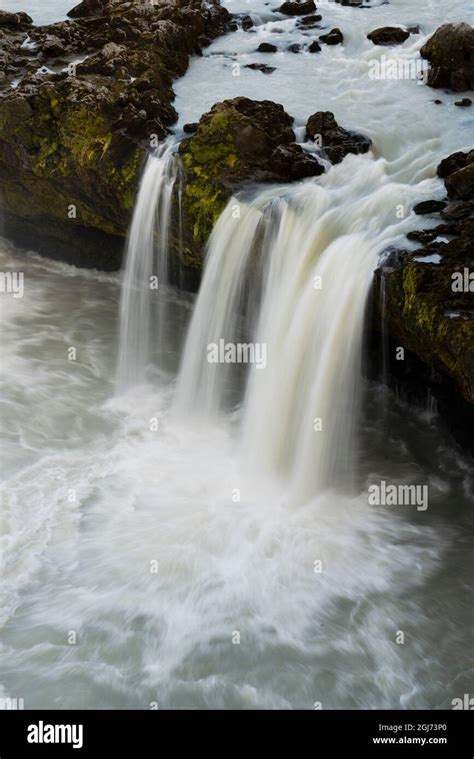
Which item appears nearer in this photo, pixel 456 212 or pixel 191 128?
pixel 456 212

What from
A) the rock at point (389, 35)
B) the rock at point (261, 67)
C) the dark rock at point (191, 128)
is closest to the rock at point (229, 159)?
the dark rock at point (191, 128)

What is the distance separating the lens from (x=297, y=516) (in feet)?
31.4

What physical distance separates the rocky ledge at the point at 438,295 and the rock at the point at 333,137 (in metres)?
2.13

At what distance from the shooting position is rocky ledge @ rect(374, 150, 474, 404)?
863cm

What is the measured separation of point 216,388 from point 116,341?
2.34 metres

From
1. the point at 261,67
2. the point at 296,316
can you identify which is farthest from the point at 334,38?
the point at 296,316

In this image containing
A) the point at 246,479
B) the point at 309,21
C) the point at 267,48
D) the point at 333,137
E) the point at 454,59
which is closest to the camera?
the point at 246,479

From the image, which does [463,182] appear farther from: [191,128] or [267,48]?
[267,48]

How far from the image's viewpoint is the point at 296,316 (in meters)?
10.2

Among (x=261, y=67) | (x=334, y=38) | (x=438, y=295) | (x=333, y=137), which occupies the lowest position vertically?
(x=438, y=295)

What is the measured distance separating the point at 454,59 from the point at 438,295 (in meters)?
6.82

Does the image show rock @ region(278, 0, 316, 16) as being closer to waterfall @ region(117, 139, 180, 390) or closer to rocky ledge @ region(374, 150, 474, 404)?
waterfall @ region(117, 139, 180, 390)

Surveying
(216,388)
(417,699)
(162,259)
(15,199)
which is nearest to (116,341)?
(162,259)

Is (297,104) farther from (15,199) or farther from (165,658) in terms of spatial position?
(165,658)
